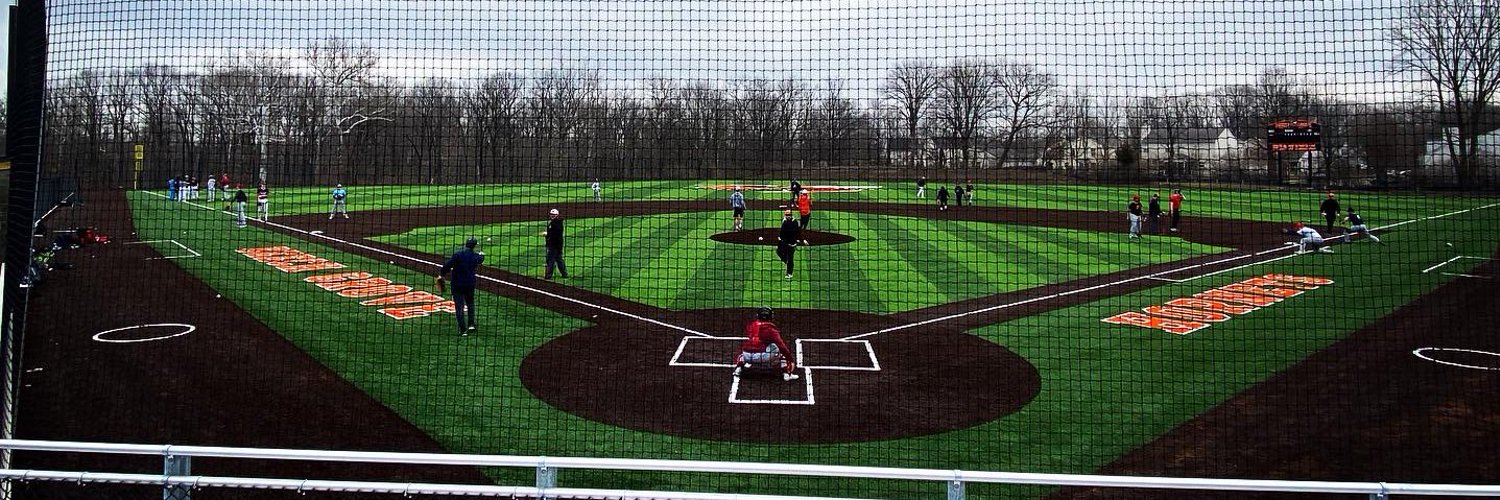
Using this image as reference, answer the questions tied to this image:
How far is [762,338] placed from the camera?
1017 centimetres

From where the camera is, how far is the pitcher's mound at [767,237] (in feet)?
78.0

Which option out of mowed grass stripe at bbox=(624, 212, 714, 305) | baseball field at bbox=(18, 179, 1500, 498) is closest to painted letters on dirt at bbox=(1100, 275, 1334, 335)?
baseball field at bbox=(18, 179, 1500, 498)

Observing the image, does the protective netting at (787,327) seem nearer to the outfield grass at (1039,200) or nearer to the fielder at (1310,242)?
the fielder at (1310,242)

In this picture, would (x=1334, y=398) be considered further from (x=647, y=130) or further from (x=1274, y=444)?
(x=647, y=130)

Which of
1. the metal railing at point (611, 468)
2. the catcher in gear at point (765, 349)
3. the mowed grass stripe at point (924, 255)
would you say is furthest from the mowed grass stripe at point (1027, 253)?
the metal railing at point (611, 468)

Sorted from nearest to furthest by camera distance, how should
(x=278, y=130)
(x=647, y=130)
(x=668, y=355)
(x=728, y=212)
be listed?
(x=668, y=355) < (x=647, y=130) < (x=278, y=130) < (x=728, y=212)

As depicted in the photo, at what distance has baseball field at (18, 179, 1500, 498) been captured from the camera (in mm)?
8375

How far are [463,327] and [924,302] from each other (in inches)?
302

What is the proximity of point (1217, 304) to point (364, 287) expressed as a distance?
1519 centimetres

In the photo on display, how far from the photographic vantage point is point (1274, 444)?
27.8 ft

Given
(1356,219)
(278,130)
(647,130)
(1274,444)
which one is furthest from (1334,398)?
(278,130)

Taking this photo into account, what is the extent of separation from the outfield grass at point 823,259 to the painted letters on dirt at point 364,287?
279 centimetres

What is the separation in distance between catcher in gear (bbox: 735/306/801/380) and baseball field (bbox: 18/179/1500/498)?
0.79 ft

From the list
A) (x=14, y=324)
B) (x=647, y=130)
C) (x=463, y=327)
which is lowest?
(x=463, y=327)
